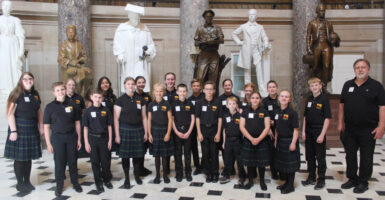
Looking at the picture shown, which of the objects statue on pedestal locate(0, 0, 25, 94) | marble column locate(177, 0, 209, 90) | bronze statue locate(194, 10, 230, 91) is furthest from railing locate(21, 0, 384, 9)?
bronze statue locate(194, 10, 230, 91)

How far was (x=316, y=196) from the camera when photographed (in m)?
4.09

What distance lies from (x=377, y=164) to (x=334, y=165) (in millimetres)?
694

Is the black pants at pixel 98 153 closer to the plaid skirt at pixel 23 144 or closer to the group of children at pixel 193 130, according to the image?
the group of children at pixel 193 130

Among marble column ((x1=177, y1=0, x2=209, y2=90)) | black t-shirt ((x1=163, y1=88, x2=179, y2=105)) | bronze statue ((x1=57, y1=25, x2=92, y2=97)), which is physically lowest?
black t-shirt ((x1=163, y1=88, x2=179, y2=105))

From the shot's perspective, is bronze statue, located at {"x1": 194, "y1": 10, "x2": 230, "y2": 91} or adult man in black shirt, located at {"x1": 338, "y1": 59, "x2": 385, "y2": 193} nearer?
adult man in black shirt, located at {"x1": 338, "y1": 59, "x2": 385, "y2": 193}

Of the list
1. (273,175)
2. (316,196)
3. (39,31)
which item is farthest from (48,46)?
(316,196)

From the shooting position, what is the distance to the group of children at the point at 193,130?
411 centimetres

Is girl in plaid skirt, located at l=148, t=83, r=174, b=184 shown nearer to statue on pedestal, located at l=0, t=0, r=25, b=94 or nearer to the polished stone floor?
the polished stone floor

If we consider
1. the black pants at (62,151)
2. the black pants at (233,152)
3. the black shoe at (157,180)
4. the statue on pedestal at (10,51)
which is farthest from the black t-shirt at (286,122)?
the statue on pedestal at (10,51)

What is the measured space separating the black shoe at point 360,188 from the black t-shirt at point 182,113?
86.1 inches

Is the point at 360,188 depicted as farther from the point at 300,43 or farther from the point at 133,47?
the point at 300,43

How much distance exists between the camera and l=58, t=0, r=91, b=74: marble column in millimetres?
8461

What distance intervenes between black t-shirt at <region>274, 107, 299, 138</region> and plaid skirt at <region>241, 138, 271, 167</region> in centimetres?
23

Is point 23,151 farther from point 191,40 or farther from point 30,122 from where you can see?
point 191,40
